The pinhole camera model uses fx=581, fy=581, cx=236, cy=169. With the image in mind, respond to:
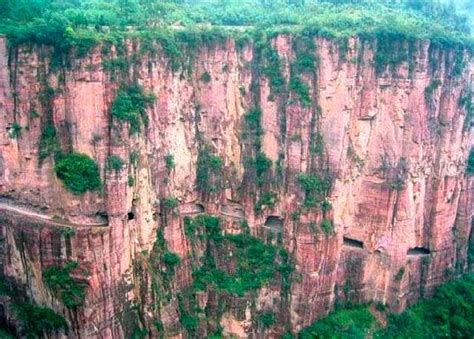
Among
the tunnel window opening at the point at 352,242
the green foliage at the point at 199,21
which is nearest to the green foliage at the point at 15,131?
the green foliage at the point at 199,21

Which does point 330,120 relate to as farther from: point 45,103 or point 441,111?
point 45,103

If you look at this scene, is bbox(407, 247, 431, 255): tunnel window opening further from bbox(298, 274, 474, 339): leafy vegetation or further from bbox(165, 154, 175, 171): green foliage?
bbox(165, 154, 175, 171): green foliage

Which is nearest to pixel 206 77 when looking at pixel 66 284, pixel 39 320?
pixel 66 284

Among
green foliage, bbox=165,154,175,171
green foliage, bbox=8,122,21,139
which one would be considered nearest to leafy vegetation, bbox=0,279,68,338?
green foliage, bbox=8,122,21,139

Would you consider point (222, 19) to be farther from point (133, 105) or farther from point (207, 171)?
point (133, 105)

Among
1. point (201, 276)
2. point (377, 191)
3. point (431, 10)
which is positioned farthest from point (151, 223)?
point (431, 10)

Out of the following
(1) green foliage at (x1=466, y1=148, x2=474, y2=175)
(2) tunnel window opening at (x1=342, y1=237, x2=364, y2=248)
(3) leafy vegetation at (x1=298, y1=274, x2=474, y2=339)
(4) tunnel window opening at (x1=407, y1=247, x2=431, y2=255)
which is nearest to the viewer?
(3) leafy vegetation at (x1=298, y1=274, x2=474, y2=339)
